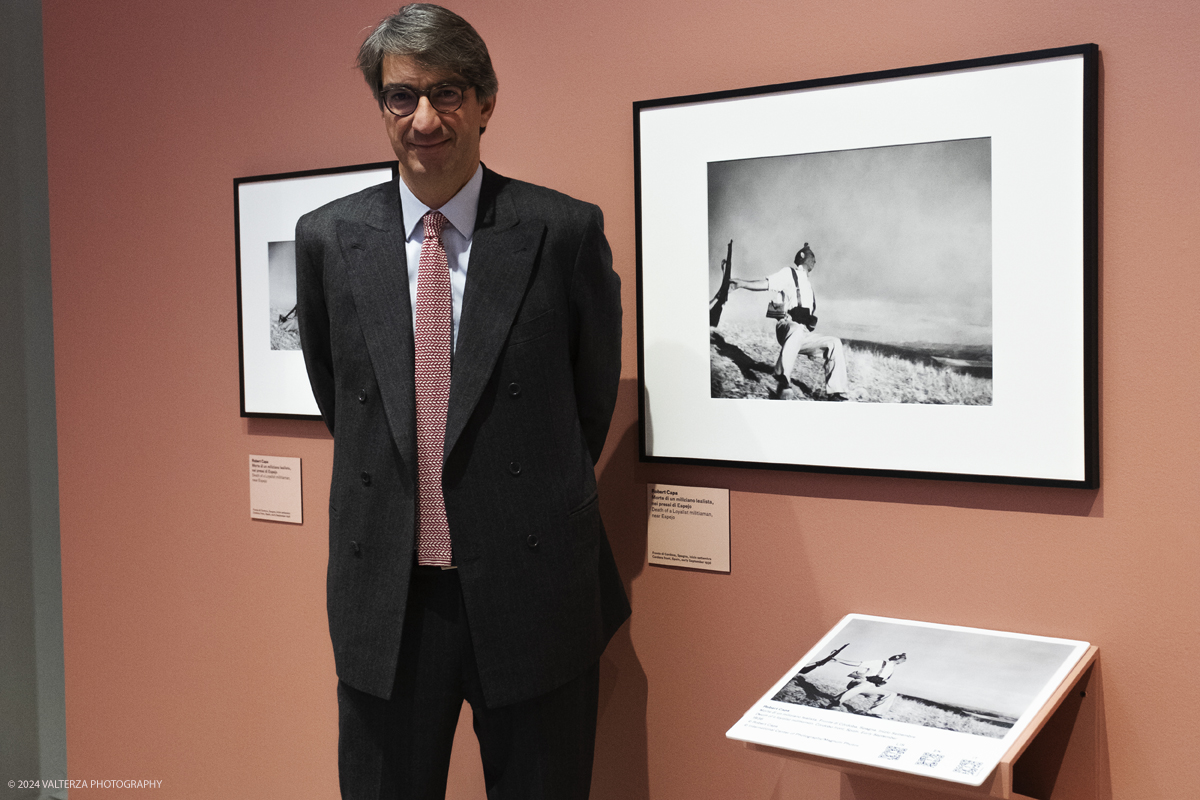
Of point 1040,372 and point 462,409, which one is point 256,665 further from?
point 1040,372

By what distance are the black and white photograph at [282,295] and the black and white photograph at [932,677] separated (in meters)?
1.49

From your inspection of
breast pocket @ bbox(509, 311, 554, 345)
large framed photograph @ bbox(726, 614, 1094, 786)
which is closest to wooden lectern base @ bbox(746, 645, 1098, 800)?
large framed photograph @ bbox(726, 614, 1094, 786)

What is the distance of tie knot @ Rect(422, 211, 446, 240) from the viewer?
5.18 ft

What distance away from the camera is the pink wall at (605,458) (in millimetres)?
1514

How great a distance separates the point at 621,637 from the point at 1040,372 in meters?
0.97

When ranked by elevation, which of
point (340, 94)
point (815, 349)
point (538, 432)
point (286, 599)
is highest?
point (340, 94)

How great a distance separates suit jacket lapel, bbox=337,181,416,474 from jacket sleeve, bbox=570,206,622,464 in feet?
0.93

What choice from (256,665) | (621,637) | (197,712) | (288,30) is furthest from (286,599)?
(288,30)

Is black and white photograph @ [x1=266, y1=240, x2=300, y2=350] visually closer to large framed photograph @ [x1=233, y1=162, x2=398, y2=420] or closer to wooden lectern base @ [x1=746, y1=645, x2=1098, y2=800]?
large framed photograph @ [x1=233, y1=162, x2=398, y2=420]

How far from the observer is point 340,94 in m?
2.29

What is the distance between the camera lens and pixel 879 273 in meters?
1.68

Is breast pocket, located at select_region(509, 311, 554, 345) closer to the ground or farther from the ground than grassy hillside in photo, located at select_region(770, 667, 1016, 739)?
farther from the ground

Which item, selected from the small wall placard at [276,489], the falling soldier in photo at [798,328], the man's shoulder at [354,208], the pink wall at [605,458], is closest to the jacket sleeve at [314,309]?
the man's shoulder at [354,208]

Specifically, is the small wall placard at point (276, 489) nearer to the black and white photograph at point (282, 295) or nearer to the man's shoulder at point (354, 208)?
the black and white photograph at point (282, 295)
